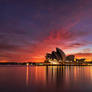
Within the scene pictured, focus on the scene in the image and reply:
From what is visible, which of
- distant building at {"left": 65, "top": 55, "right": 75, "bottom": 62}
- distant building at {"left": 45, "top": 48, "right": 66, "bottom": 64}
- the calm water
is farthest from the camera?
distant building at {"left": 65, "top": 55, "right": 75, "bottom": 62}

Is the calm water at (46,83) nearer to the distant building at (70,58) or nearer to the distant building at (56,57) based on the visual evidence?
the distant building at (56,57)

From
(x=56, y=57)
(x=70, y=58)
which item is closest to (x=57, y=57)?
(x=56, y=57)

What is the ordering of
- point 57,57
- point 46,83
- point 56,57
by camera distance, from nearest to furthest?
point 46,83 → point 57,57 → point 56,57

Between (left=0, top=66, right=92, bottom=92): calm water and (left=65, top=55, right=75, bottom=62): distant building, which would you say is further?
(left=65, top=55, right=75, bottom=62): distant building

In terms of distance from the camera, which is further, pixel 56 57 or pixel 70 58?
pixel 70 58

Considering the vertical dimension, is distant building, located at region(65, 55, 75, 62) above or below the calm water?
above

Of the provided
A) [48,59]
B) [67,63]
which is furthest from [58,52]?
[67,63]

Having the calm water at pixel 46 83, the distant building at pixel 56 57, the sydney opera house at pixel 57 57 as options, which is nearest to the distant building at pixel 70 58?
the sydney opera house at pixel 57 57

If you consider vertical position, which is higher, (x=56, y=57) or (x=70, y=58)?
(x=56, y=57)

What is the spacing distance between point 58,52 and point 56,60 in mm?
17264

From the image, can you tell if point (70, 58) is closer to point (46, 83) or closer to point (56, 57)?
point (56, 57)

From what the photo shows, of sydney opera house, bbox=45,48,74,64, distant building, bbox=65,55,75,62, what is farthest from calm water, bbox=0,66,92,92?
distant building, bbox=65,55,75,62

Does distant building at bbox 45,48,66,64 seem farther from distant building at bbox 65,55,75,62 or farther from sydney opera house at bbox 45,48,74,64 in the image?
distant building at bbox 65,55,75,62

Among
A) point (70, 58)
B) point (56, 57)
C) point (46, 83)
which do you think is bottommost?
point (46, 83)
